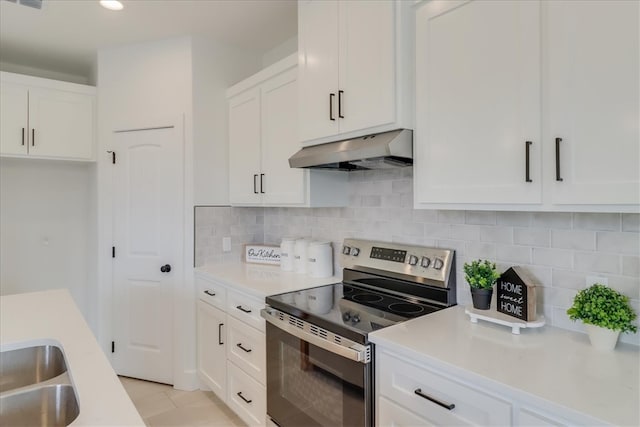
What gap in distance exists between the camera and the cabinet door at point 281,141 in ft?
Answer: 7.47

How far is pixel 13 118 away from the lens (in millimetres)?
2867

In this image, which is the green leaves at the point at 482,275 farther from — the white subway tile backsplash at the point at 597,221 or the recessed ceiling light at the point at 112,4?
the recessed ceiling light at the point at 112,4

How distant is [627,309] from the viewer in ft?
3.94

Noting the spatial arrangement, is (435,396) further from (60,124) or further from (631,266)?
(60,124)

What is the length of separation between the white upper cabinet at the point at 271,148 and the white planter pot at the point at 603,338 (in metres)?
1.45

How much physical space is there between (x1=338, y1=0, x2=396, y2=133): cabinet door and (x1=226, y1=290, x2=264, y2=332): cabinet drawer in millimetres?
1064

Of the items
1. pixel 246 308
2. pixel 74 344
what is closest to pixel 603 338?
pixel 246 308

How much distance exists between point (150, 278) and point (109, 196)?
749 mm

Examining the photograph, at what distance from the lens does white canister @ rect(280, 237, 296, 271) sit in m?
2.60

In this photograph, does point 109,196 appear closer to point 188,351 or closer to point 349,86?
point 188,351

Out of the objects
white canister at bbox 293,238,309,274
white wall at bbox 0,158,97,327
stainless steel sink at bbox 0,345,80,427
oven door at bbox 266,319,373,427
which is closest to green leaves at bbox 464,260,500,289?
oven door at bbox 266,319,373,427

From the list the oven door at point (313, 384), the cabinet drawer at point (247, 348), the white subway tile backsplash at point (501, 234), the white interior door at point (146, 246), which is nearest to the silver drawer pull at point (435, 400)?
the oven door at point (313, 384)

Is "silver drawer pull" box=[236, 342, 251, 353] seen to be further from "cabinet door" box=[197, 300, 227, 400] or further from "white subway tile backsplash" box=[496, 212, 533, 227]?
"white subway tile backsplash" box=[496, 212, 533, 227]

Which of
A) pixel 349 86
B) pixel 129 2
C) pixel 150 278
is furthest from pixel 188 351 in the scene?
pixel 129 2
